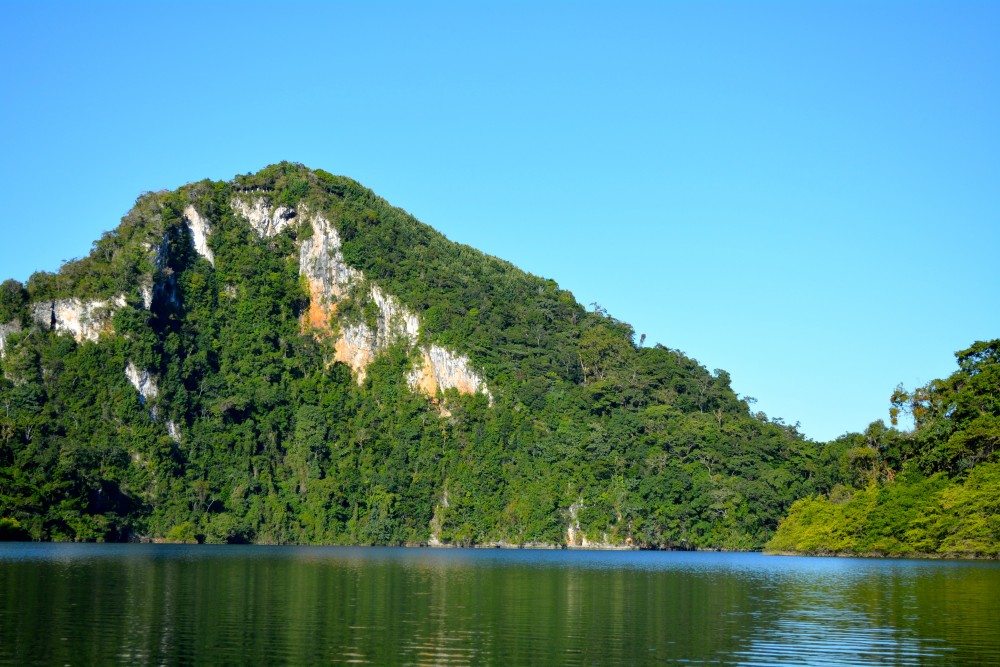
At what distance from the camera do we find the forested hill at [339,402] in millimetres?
120500

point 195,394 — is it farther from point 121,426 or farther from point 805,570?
point 805,570

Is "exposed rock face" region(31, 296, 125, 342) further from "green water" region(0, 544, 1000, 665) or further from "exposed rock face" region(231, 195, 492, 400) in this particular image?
"green water" region(0, 544, 1000, 665)

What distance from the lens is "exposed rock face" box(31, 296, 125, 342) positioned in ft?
447

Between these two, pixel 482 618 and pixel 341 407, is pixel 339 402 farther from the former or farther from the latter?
pixel 482 618

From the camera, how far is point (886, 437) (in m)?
92.2

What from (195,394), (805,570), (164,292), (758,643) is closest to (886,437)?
(805,570)

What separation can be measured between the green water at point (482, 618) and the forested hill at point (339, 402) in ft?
207

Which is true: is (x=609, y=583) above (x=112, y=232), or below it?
below

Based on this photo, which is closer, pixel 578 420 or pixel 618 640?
pixel 618 640

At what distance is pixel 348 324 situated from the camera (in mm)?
153875

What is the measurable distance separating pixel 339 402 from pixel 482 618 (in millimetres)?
114192

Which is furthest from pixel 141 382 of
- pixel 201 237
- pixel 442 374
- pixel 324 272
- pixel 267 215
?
pixel 442 374

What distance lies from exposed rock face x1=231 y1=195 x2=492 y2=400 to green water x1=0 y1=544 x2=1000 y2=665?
86121 millimetres

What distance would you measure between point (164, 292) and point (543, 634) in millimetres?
128224
